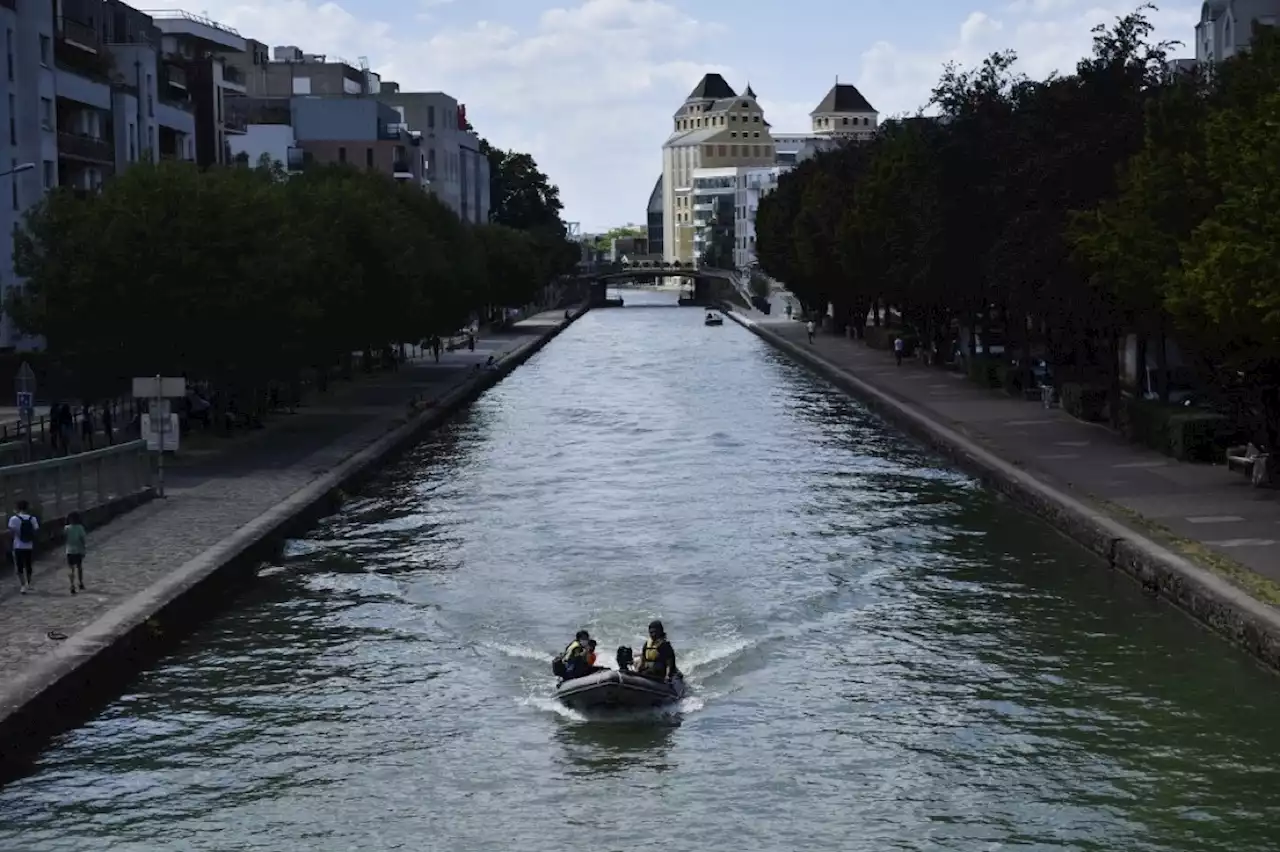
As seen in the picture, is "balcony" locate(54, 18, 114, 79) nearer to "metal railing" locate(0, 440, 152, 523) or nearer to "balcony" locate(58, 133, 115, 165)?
"balcony" locate(58, 133, 115, 165)

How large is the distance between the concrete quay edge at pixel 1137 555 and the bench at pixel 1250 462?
4.15 metres

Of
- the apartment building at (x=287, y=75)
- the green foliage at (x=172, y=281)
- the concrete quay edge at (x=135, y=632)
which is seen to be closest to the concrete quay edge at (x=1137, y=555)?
the concrete quay edge at (x=135, y=632)

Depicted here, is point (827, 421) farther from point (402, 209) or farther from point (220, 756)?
point (220, 756)

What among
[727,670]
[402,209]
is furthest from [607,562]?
[402,209]

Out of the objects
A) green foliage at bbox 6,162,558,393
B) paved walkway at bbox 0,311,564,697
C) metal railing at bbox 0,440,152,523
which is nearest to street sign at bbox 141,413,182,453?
metal railing at bbox 0,440,152,523

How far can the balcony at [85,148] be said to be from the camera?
286 feet

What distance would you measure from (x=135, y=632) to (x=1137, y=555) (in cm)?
1895

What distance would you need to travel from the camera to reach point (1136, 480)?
50000 mm

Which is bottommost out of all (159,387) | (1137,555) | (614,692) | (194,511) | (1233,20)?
(614,692)

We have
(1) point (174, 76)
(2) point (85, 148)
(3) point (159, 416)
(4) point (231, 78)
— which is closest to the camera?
(3) point (159, 416)

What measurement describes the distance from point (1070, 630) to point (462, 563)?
14.0 meters

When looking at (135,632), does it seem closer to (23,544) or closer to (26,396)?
(23,544)

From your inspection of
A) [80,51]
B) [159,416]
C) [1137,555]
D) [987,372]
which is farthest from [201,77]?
[1137,555]

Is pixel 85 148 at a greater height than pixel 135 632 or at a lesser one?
greater
